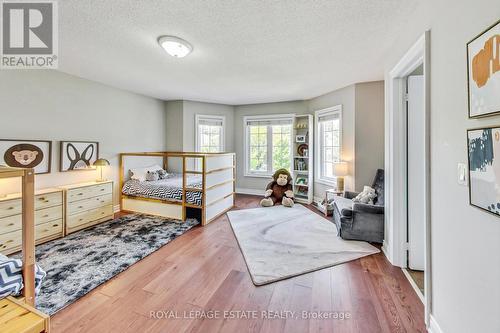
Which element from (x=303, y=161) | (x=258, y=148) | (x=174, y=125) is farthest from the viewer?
(x=258, y=148)

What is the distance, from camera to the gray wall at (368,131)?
366 centimetres

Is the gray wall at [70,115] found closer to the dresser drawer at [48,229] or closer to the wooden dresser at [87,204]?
the wooden dresser at [87,204]

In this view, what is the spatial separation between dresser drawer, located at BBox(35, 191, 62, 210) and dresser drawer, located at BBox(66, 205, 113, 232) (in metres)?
0.30

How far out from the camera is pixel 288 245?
9.27ft

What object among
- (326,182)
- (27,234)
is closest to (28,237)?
(27,234)

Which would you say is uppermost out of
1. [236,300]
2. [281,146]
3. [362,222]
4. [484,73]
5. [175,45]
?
[175,45]

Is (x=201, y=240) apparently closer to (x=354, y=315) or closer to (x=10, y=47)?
(x=354, y=315)

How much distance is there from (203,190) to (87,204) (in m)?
1.84

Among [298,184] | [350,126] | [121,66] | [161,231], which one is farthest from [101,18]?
[298,184]

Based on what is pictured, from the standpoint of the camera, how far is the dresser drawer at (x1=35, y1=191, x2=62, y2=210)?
2.76 meters

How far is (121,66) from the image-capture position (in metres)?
3.08

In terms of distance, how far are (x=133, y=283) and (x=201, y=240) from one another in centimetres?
106

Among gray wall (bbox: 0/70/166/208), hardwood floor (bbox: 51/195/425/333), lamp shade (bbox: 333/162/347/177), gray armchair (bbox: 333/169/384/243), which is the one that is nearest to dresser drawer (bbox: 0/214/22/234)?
gray wall (bbox: 0/70/166/208)

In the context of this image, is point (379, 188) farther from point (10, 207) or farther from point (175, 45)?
point (10, 207)
